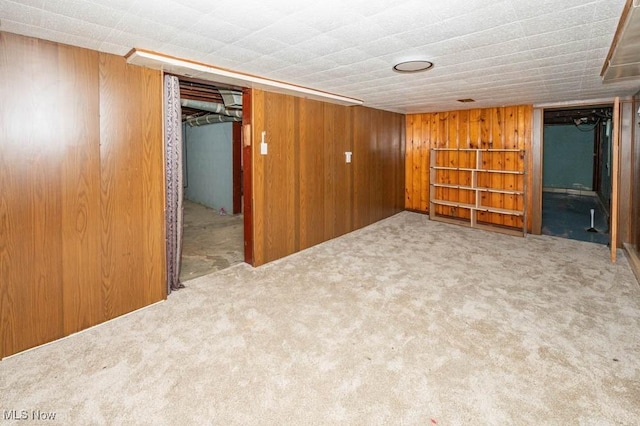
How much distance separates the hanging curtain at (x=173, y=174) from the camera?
2867 mm

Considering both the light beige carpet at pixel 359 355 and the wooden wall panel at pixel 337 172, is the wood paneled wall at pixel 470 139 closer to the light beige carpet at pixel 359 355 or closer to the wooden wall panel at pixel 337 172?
the wooden wall panel at pixel 337 172

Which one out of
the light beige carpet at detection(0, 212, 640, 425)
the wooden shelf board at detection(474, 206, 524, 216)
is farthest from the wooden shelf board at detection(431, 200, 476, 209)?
the light beige carpet at detection(0, 212, 640, 425)

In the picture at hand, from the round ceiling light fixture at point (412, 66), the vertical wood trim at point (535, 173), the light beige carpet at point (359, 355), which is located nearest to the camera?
the light beige carpet at point (359, 355)

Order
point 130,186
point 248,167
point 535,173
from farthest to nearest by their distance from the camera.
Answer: point 535,173
point 248,167
point 130,186

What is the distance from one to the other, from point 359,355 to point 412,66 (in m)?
2.35

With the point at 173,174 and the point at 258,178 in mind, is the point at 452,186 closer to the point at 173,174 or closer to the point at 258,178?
the point at 258,178

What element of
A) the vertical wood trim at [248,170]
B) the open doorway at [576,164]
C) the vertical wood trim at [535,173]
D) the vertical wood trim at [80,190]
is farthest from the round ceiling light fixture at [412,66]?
the open doorway at [576,164]

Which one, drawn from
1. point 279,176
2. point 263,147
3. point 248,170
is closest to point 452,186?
point 279,176

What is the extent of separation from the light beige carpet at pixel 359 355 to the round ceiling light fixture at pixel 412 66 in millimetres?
1971

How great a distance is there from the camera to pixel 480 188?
17.8 feet

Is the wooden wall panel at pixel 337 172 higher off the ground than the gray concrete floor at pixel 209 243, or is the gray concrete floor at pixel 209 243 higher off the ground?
the wooden wall panel at pixel 337 172

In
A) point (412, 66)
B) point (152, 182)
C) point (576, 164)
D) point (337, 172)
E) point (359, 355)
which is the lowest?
point (359, 355)

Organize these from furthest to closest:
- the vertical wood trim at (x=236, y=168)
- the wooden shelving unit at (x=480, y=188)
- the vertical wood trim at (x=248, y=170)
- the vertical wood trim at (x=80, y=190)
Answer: the vertical wood trim at (x=236, y=168) < the wooden shelving unit at (x=480, y=188) < the vertical wood trim at (x=248, y=170) < the vertical wood trim at (x=80, y=190)

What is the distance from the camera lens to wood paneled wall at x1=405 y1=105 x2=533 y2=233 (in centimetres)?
514
